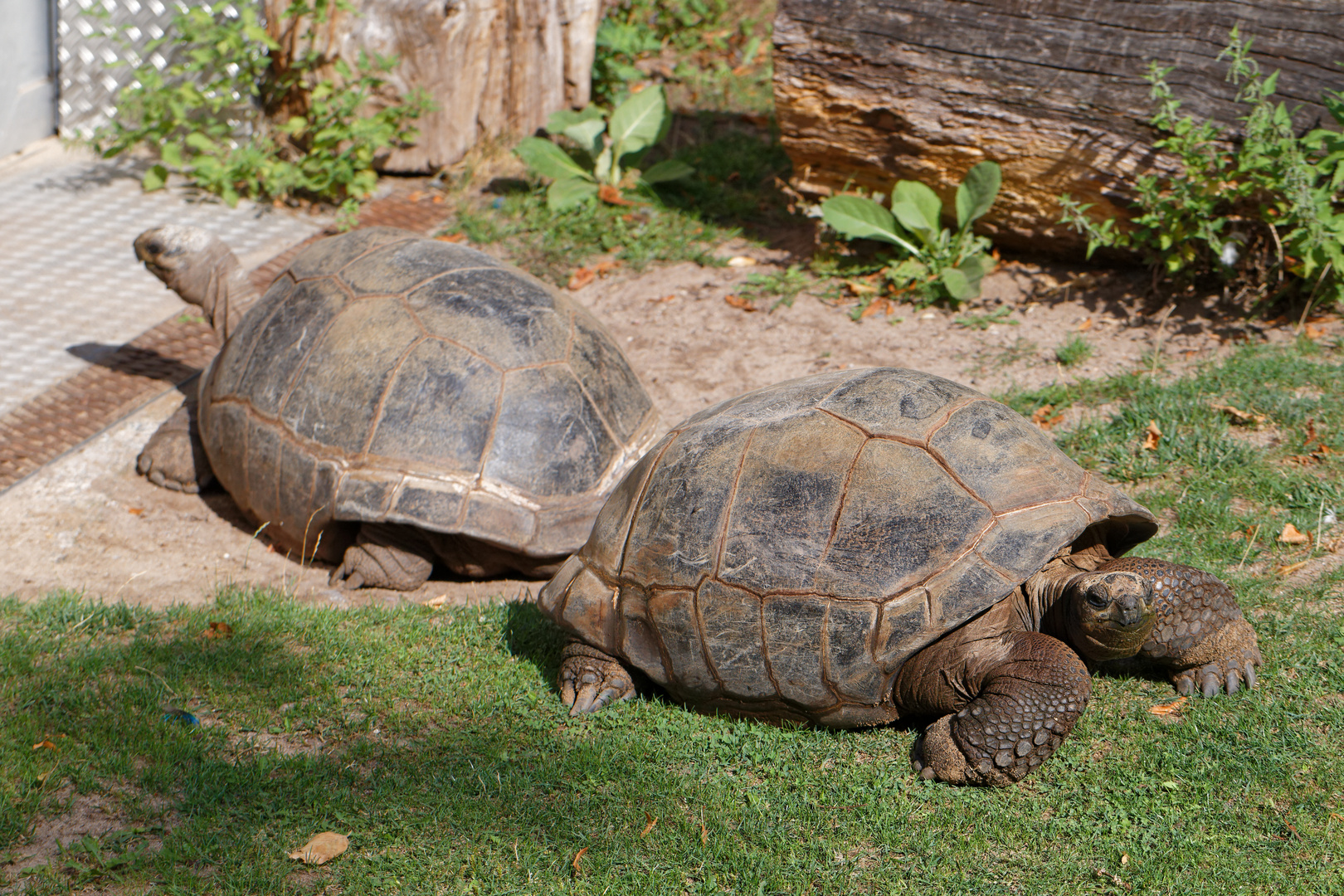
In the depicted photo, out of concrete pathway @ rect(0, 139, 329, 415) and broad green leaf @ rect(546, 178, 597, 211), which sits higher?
broad green leaf @ rect(546, 178, 597, 211)

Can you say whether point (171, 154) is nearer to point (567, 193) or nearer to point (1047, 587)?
point (567, 193)

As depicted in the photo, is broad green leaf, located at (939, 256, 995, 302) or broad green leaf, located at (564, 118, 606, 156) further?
broad green leaf, located at (564, 118, 606, 156)

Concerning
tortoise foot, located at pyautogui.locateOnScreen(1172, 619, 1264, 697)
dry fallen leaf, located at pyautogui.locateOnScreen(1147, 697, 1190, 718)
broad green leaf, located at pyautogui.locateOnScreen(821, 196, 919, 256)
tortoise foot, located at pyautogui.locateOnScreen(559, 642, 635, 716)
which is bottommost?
tortoise foot, located at pyautogui.locateOnScreen(559, 642, 635, 716)

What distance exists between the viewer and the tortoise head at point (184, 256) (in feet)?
18.6

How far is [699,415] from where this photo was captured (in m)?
3.85

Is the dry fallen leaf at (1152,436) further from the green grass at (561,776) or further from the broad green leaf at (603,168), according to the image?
the broad green leaf at (603,168)

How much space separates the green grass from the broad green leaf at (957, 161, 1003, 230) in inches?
101

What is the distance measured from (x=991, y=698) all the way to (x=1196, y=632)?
2.53 ft

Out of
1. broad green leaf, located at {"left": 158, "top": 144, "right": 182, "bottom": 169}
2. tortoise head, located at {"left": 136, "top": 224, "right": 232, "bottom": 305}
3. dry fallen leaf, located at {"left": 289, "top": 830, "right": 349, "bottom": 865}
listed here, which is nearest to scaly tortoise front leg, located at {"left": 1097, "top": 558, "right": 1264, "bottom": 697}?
dry fallen leaf, located at {"left": 289, "top": 830, "right": 349, "bottom": 865}

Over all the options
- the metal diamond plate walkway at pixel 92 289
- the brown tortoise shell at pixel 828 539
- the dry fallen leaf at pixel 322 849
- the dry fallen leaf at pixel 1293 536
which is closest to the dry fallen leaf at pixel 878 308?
the dry fallen leaf at pixel 1293 536

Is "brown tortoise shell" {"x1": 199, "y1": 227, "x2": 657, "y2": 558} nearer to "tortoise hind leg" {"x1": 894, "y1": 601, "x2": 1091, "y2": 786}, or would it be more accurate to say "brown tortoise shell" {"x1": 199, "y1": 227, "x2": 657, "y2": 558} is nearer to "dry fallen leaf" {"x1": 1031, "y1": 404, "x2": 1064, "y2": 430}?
"tortoise hind leg" {"x1": 894, "y1": 601, "x2": 1091, "y2": 786}

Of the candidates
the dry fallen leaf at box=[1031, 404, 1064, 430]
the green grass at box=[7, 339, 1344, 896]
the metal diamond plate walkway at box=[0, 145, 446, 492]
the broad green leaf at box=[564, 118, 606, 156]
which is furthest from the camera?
the broad green leaf at box=[564, 118, 606, 156]

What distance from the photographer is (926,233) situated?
645 cm

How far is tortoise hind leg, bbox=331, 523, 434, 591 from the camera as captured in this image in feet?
15.0
